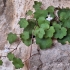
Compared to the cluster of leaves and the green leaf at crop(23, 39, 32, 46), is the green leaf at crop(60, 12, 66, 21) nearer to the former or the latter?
the cluster of leaves

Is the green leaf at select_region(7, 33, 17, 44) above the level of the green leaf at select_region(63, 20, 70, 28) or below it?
below

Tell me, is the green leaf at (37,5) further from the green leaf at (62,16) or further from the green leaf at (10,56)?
Answer: the green leaf at (10,56)

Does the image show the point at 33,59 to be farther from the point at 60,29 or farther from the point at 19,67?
the point at 60,29

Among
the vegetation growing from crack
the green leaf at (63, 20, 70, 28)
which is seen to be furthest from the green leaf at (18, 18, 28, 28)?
the green leaf at (63, 20, 70, 28)

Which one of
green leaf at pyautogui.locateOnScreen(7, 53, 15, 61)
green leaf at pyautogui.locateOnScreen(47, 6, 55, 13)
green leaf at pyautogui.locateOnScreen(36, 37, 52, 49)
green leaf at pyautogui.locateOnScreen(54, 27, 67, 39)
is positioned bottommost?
green leaf at pyautogui.locateOnScreen(7, 53, 15, 61)

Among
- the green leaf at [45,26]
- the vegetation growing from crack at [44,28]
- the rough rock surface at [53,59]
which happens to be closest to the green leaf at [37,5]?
the vegetation growing from crack at [44,28]

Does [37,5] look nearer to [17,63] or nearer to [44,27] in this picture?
[44,27]

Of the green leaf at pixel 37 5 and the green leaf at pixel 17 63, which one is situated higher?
the green leaf at pixel 37 5

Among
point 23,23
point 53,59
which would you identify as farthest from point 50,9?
point 53,59
